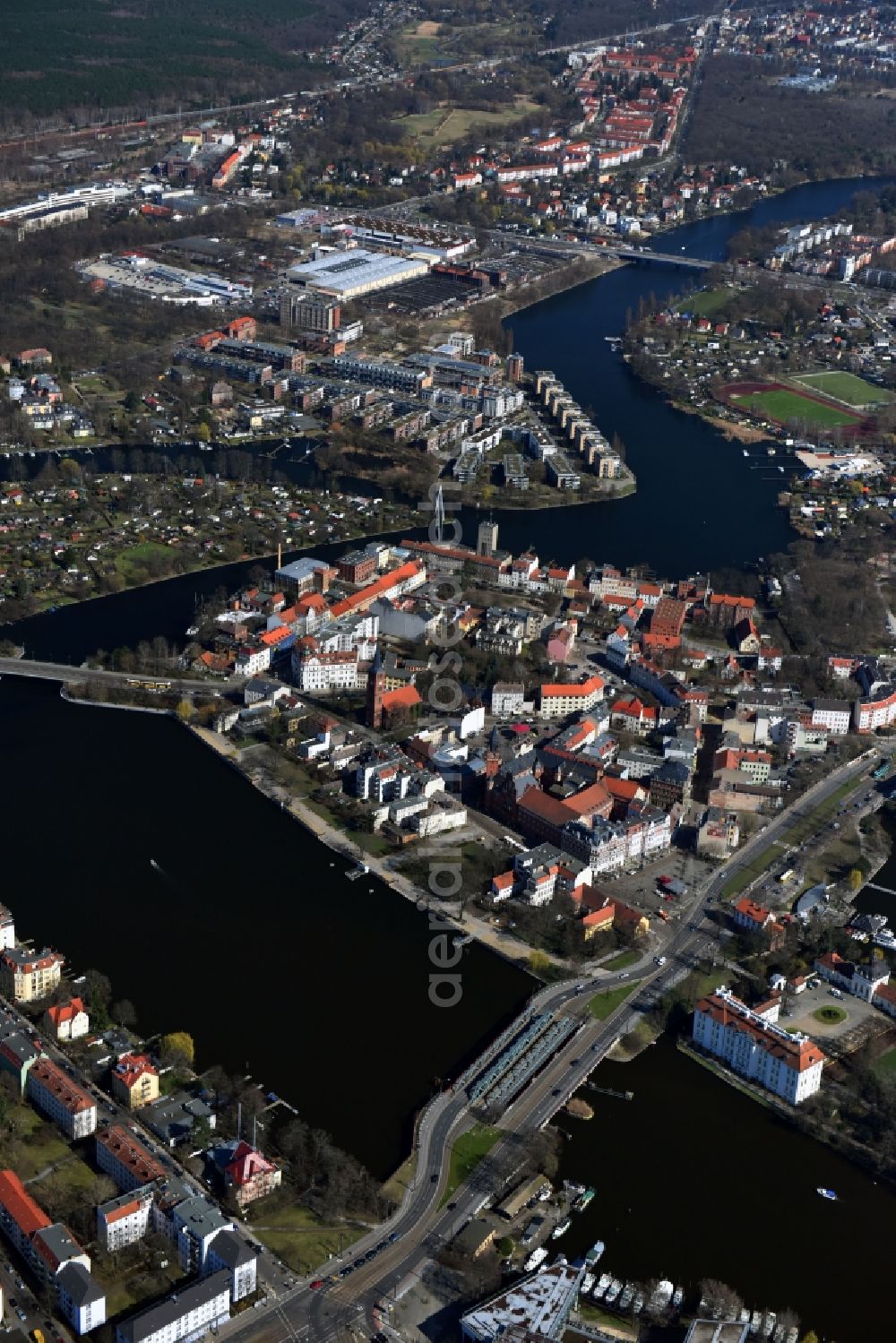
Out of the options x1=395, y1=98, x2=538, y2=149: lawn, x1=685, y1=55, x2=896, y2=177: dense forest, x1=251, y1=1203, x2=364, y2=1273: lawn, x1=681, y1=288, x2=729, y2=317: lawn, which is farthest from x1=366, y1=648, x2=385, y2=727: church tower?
x1=685, y1=55, x2=896, y2=177: dense forest

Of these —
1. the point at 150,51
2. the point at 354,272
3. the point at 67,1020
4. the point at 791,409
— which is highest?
the point at 150,51

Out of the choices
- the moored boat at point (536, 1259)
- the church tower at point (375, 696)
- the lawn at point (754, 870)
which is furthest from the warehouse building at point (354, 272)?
the moored boat at point (536, 1259)

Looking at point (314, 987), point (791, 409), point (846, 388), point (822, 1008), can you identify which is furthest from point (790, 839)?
point (846, 388)

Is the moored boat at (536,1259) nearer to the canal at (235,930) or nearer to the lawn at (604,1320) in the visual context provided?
the lawn at (604,1320)

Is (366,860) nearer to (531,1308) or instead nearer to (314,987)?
(314,987)

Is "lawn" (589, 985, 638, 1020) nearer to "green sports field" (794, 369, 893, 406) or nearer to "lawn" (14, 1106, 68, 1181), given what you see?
"lawn" (14, 1106, 68, 1181)

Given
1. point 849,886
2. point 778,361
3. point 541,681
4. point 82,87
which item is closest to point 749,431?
point 778,361

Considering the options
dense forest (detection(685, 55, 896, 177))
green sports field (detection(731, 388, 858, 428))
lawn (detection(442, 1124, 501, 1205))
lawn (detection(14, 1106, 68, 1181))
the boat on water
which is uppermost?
dense forest (detection(685, 55, 896, 177))
